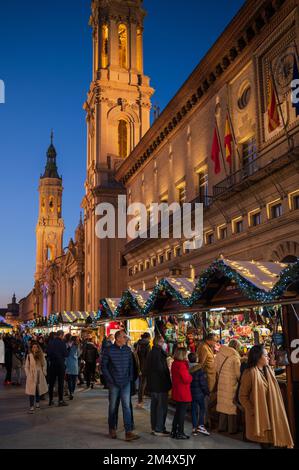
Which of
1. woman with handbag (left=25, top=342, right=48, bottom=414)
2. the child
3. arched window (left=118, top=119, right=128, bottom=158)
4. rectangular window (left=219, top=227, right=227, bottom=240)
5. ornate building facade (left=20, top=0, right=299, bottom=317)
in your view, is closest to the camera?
the child

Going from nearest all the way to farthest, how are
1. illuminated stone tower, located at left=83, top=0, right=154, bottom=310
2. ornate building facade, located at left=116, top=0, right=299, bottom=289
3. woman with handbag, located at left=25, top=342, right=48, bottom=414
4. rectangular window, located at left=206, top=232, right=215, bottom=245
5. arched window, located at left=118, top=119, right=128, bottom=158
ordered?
woman with handbag, located at left=25, top=342, right=48, bottom=414, ornate building facade, located at left=116, top=0, right=299, bottom=289, rectangular window, located at left=206, top=232, right=215, bottom=245, illuminated stone tower, located at left=83, top=0, right=154, bottom=310, arched window, located at left=118, top=119, right=128, bottom=158

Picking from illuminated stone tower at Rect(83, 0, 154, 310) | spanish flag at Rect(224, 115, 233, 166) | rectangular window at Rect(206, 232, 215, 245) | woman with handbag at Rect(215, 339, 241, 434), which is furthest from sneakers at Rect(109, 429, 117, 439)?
illuminated stone tower at Rect(83, 0, 154, 310)

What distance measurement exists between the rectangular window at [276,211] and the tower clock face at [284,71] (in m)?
5.01

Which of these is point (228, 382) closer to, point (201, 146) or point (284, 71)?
point (284, 71)

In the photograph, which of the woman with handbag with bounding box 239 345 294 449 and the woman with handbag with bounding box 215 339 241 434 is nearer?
the woman with handbag with bounding box 239 345 294 449

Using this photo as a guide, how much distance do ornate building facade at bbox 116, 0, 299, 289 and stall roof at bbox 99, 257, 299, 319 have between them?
4.90 metres

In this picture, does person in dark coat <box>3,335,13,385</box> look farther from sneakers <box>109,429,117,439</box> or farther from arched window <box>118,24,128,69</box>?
arched window <box>118,24,128,69</box>

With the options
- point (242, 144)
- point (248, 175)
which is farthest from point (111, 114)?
point (248, 175)

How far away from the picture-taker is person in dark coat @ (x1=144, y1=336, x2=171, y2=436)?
10820 millimetres

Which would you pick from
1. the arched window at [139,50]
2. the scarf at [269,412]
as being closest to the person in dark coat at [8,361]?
the scarf at [269,412]

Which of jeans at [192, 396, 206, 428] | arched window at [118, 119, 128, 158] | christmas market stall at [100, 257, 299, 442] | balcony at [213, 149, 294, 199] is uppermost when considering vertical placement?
arched window at [118, 119, 128, 158]

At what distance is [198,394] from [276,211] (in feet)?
46.4

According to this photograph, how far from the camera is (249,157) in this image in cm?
2666
